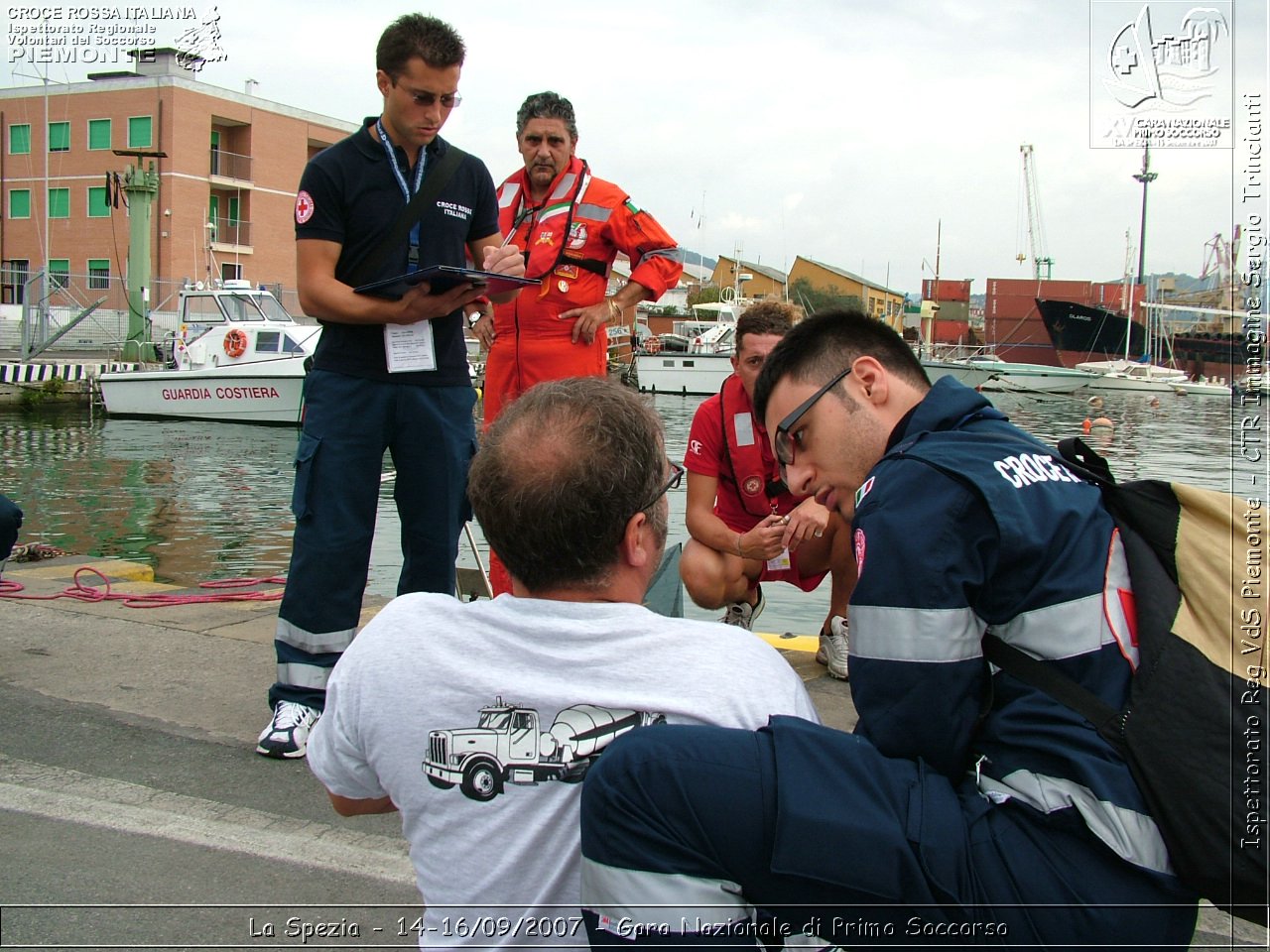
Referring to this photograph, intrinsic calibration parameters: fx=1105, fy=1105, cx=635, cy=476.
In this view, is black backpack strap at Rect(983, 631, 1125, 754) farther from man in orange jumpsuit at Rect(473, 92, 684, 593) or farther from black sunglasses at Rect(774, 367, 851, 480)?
man in orange jumpsuit at Rect(473, 92, 684, 593)

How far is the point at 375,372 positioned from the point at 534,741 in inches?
93.3

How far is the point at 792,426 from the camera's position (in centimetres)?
230

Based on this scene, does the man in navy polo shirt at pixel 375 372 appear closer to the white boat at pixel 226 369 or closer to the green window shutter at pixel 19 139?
the white boat at pixel 226 369

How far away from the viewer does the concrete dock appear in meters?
2.44

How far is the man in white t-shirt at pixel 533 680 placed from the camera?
1.56m

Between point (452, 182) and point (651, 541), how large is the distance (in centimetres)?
250

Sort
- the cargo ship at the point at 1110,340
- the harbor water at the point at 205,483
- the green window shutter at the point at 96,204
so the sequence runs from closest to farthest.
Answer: the harbor water at the point at 205,483 → the green window shutter at the point at 96,204 → the cargo ship at the point at 1110,340

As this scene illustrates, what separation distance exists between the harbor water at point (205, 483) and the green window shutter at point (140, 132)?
2261 centimetres

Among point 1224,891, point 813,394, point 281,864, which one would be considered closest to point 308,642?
point 281,864

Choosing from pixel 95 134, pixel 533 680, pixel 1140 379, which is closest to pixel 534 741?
pixel 533 680

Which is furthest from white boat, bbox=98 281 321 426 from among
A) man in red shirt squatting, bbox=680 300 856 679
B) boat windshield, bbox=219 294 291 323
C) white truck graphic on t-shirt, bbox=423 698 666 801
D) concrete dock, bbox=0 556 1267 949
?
white truck graphic on t-shirt, bbox=423 698 666 801

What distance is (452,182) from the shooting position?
12.6 feet

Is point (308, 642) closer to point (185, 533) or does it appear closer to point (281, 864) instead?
point (281, 864)

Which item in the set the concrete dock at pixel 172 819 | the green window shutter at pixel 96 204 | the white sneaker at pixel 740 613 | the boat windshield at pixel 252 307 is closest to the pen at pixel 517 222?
the white sneaker at pixel 740 613
